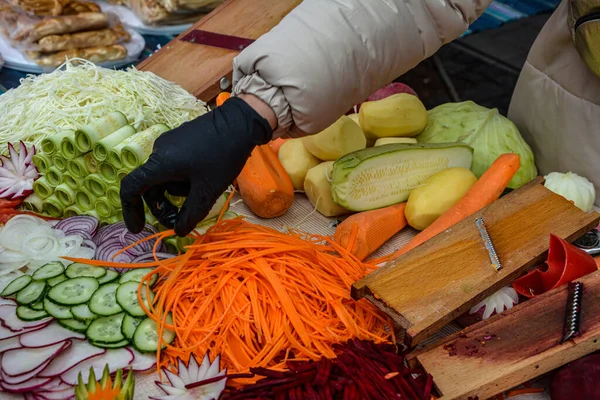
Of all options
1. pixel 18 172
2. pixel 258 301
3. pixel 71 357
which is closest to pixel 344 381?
pixel 258 301

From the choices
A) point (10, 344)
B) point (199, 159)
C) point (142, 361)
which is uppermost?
point (199, 159)

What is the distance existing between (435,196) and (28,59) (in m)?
2.94

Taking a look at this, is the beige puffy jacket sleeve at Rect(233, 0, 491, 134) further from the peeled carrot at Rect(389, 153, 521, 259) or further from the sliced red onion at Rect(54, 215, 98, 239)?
the sliced red onion at Rect(54, 215, 98, 239)

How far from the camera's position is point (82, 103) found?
2.75m

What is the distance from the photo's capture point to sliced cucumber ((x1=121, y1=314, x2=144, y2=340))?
194cm

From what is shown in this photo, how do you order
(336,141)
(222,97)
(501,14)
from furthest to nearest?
(501,14) → (222,97) → (336,141)

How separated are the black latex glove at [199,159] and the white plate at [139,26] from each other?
8.62 feet

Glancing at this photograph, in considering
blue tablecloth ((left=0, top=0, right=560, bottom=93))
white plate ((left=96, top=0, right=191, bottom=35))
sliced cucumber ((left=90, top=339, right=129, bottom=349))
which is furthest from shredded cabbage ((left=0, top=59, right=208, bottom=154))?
white plate ((left=96, top=0, right=191, bottom=35))

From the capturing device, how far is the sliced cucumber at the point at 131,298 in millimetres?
2000

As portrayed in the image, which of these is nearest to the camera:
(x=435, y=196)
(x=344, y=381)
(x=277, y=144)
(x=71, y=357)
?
(x=344, y=381)

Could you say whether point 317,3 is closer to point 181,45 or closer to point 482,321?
point 482,321

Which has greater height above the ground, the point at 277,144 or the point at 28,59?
the point at 28,59

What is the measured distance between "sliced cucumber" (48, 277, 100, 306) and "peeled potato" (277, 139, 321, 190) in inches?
42.6

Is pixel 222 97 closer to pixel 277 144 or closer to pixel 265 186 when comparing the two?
pixel 277 144
